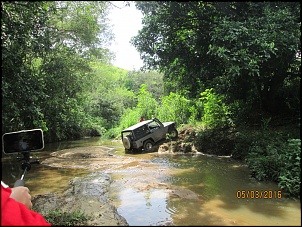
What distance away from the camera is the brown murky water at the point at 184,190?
320 centimetres

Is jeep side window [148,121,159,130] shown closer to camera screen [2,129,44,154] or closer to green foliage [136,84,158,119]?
green foliage [136,84,158,119]

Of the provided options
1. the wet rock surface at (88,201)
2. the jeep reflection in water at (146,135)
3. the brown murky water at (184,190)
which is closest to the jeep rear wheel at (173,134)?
the jeep reflection in water at (146,135)

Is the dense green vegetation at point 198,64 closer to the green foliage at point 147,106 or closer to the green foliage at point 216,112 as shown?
the green foliage at point 216,112

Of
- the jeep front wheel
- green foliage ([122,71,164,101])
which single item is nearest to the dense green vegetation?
the jeep front wheel

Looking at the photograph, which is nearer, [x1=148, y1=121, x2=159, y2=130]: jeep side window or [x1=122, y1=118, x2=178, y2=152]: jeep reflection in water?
[x1=122, y1=118, x2=178, y2=152]: jeep reflection in water

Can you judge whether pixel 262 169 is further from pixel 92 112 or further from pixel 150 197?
pixel 92 112

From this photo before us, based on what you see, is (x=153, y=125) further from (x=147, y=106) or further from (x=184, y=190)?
(x=184, y=190)

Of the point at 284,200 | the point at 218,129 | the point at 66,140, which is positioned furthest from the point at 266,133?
the point at 66,140

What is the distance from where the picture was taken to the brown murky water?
3197 millimetres
